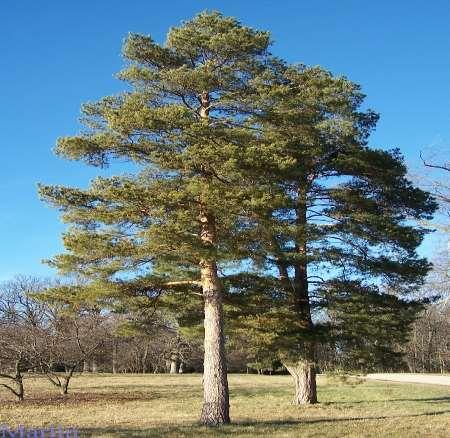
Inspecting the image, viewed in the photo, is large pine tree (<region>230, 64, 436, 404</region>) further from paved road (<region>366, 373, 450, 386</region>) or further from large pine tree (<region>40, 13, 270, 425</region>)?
paved road (<region>366, 373, 450, 386</region>)

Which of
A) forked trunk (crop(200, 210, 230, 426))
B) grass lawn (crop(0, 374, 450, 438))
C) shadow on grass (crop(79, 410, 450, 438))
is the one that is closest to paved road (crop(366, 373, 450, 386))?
grass lawn (crop(0, 374, 450, 438))

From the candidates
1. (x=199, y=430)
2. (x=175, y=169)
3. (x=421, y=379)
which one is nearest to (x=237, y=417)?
(x=199, y=430)

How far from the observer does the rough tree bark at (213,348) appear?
12.8 m

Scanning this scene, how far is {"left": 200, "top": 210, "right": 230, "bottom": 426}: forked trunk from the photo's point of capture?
1281cm

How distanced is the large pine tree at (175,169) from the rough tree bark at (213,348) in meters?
0.02

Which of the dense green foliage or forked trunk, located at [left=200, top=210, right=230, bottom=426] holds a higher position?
the dense green foliage

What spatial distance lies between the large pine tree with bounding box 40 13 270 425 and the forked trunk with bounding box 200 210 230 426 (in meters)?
0.02

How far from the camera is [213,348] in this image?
516 inches

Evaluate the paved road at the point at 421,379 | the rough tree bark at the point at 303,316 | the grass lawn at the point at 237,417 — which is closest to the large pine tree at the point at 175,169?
the grass lawn at the point at 237,417

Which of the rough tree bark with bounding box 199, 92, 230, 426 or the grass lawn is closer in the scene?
the grass lawn

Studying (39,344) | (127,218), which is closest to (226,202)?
(127,218)

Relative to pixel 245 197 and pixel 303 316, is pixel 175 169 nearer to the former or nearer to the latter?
pixel 245 197

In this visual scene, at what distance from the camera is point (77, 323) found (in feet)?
74.2

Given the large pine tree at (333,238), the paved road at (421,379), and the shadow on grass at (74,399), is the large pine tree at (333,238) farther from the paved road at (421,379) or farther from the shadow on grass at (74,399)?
the paved road at (421,379)
